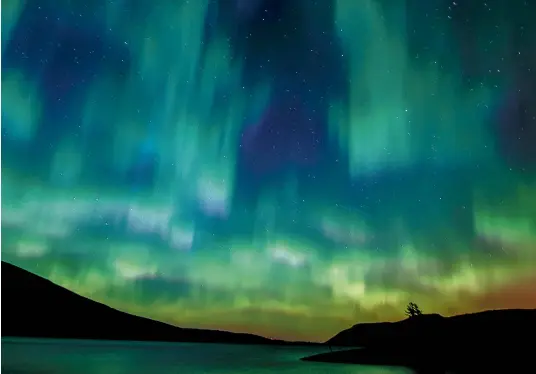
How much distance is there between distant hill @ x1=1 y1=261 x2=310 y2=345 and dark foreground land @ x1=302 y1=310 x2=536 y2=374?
3218 cm

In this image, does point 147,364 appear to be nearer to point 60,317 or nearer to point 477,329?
point 477,329

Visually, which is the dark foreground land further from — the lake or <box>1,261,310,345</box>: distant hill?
<box>1,261,310,345</box>: distant hill

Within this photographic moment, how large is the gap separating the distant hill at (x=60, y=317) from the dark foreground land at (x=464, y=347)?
106ft

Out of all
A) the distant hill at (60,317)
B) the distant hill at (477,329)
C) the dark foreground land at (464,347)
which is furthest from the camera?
the distant hill at (60,317)

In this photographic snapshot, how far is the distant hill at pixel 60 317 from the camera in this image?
153 ft

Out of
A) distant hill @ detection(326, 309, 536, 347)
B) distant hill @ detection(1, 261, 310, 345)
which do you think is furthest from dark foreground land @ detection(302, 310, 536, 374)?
distant hill @ detection(1, 261, 310, 345)

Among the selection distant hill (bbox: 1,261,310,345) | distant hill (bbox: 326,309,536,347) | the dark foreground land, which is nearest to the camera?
the dark foreground land

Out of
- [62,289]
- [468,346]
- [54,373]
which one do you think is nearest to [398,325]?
[468,346]

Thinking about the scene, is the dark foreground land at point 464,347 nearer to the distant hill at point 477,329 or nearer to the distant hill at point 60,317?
the distant hill at point 477,329

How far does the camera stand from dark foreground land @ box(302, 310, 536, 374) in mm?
14141

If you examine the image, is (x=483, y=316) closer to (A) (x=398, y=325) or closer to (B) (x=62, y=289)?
(A) (x=398, y=325)

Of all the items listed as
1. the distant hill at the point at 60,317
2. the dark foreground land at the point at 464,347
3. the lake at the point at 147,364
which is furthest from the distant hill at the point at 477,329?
the distant hill at the point at 60,317

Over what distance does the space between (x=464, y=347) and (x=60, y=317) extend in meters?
44.8

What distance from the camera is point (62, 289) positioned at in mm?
51031
